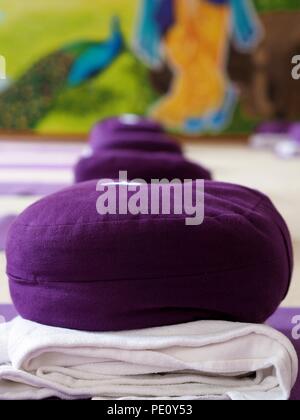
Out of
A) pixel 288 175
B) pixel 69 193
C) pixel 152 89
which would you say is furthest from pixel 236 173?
pixel 69 193

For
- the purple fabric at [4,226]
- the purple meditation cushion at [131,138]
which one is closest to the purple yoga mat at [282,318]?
the purple fabric at [4,226]

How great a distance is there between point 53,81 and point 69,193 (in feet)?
12.4

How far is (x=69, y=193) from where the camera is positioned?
119cm

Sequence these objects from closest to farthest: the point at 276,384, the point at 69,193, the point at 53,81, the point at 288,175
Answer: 1. the point at 276,384
2. the point at 69,193
3. the point at 288,175
4. the point at 53,81

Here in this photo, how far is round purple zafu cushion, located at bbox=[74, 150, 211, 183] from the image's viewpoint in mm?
1980

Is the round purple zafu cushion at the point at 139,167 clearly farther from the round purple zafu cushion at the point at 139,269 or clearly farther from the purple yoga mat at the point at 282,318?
the round purple zafu cushion at the point at 139,269

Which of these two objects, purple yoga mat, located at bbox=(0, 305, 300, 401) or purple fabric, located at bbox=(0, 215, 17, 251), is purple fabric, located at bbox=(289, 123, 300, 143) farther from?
purple yoga mat, located at bbox=(0, 305, 300, 401)

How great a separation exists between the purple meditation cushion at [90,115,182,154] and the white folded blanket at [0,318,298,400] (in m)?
1.66

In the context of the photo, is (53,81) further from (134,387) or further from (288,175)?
(134,387)

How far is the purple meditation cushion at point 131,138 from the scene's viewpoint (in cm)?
267

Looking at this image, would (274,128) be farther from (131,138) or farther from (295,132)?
(131,138)

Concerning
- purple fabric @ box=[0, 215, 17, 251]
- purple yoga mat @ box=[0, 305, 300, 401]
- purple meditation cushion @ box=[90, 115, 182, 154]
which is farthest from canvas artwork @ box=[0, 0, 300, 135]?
purple yoga mat @ box=[0, 305, 300, 401]

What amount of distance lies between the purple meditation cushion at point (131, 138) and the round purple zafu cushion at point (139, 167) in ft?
1.63

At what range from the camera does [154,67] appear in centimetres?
488
